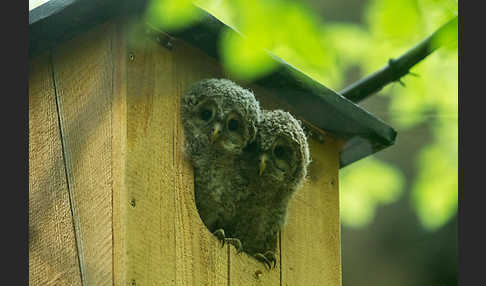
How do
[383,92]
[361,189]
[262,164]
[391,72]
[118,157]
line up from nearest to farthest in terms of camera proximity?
[118,157] → [262,164] → [391,72] → [361,189] → [383,92]

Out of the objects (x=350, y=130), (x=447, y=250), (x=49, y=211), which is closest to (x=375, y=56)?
(x=350, y=130)

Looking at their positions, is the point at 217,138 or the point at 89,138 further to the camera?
the point at 217,138

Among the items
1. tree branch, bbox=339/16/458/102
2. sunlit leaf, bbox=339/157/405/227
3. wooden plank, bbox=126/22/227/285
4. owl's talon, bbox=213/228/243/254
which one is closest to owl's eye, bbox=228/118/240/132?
wooden plank, bbox=126/22/227/285

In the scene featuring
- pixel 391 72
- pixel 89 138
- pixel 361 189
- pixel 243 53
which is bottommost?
pixel 361 189

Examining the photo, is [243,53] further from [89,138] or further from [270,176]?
[270,176]

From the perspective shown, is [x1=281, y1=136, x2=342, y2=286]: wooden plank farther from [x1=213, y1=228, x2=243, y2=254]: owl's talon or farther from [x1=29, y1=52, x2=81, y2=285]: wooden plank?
[x1=29, y1=52, x2=81, y2=285]: wooden plank

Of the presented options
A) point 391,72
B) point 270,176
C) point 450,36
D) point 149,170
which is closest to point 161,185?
point 149,170

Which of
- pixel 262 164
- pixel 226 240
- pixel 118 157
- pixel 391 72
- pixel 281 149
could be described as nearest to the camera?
pixel 118 157

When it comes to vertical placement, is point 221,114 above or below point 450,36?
below
